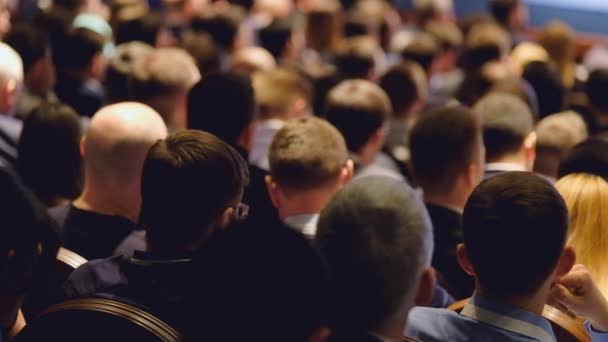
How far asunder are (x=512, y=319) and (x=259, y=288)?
671 millimetres

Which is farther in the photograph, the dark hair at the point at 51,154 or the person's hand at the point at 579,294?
the dark hair at the point at 51,154

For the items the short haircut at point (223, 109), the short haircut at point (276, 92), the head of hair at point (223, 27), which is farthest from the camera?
the head of hair at point (223, 27)

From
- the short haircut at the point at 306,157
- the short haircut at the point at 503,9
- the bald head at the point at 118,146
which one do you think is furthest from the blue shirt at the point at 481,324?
the short haircut at the point at 503,9

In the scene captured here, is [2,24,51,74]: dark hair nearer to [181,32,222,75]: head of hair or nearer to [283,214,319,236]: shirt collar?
[181,32,222,75]: head of hair

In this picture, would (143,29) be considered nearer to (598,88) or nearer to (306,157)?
(598,88)

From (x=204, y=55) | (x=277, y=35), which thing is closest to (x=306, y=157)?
(x=204, y=55)

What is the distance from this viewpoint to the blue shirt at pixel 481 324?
1.69 meters

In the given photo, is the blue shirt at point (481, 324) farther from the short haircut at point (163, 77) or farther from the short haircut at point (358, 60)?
the short haircut at point (358, 60)

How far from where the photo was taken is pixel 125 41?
516cm

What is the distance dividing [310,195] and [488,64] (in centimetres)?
276

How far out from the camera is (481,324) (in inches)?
67.3

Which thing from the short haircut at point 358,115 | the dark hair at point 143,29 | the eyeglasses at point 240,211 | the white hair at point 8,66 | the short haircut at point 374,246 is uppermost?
the short haircut at point 374,246

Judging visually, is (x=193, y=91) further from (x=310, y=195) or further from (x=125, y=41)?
(x=125, y=41)

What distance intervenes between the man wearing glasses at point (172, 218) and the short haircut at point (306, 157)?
611 mm
